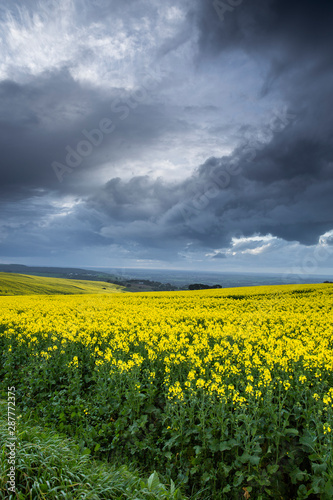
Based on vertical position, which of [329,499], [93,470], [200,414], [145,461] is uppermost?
Result: [200,414]

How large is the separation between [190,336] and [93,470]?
6.63 meters

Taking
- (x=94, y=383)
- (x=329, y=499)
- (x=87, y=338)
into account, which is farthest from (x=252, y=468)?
(x=87, y=338)

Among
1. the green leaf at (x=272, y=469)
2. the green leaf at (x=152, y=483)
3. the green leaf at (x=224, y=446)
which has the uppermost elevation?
the green leaf at (x=224, y=446)

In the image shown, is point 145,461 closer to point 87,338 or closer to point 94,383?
point 94,383

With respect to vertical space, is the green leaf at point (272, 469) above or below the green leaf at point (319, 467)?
below

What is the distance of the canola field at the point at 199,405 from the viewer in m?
4.62

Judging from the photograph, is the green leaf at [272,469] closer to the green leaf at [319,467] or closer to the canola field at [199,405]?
the canola field at [199,405]

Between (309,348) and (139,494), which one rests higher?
(309,348)

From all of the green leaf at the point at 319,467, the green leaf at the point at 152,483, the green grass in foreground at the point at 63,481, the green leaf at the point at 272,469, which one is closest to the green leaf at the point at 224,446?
the green leaf at the point at 272,469

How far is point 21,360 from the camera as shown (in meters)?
11.0

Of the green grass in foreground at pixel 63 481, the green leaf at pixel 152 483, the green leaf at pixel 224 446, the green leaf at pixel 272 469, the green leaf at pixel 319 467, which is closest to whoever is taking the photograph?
the green grass in foreground at pixel 63 481

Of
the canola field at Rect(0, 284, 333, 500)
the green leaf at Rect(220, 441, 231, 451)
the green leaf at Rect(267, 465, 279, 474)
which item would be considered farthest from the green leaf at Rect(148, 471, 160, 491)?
the green leaf at Rect(267, 465, 279, 474)

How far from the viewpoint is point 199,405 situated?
5.94 metres

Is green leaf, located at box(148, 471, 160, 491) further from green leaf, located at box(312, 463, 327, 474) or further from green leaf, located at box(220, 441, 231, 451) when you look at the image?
green leaf, located at box(312, 463, 327, 474)
